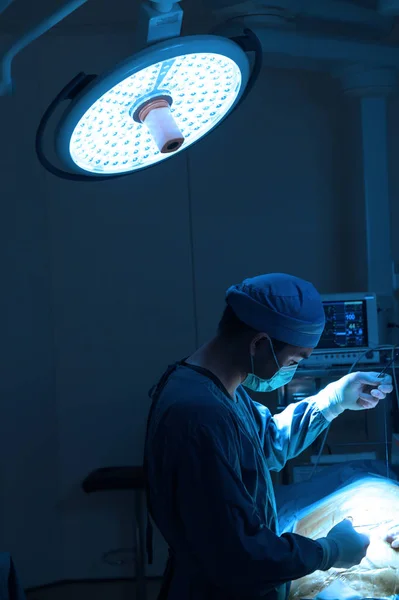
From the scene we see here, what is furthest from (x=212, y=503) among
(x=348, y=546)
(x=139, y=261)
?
(x=139, y=261)

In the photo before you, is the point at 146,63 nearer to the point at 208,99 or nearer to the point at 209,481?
the point at 208,99

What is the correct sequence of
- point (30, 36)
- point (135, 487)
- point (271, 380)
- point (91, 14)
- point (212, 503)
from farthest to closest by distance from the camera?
point (91, 14), point (135, 487), point (271, 380), point (212, 503), point (30, 36)

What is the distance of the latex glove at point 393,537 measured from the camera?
6.19 ft

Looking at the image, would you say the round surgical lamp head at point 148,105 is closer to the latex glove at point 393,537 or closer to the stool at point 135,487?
the latex glove at point 393,537


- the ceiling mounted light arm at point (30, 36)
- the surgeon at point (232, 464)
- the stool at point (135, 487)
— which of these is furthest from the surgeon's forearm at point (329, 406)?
the stool at point (135, 487)

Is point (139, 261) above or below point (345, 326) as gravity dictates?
above

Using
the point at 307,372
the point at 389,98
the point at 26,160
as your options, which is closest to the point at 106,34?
the point at 26,160

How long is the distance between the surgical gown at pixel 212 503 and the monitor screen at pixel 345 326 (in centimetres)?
142

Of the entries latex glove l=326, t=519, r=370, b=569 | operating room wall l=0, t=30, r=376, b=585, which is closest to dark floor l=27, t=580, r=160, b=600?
operating room wall l=0, t=30, r=376, b=585

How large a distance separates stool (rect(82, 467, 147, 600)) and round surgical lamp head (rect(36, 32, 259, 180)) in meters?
2.29

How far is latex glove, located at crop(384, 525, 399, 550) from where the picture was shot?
1886 mm

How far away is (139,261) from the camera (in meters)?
3.44

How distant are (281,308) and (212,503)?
17.2 inches

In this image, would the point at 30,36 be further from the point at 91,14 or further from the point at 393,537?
the point at 91,14
